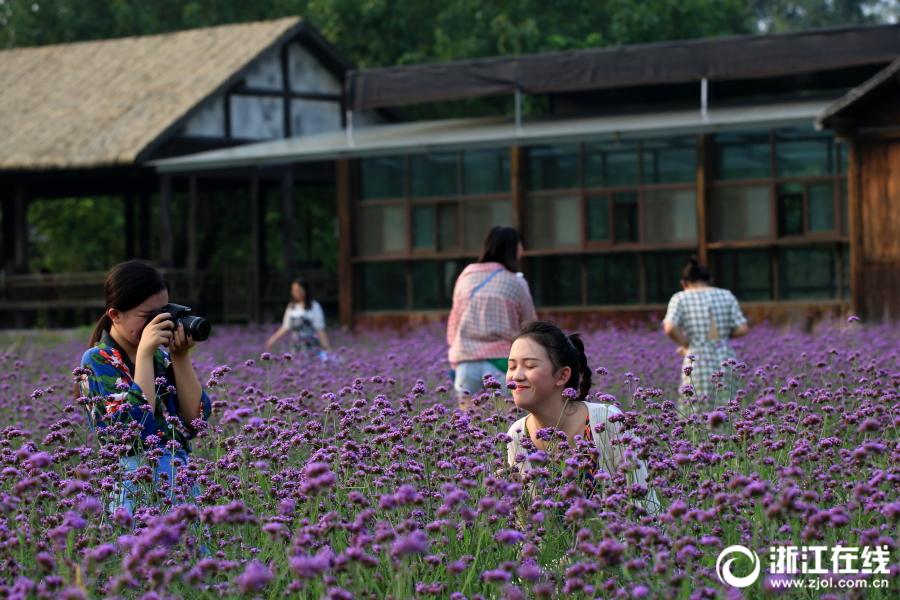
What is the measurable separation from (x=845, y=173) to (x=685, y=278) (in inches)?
365

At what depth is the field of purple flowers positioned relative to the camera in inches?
115

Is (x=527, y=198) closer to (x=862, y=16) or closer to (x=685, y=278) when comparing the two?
(x=685, y=278)

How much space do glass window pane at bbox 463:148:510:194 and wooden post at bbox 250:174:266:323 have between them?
208 inches

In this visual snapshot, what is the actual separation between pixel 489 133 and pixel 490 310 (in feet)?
38.3

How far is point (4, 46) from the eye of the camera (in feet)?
115

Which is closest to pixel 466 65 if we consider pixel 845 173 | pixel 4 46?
pixel 845 173

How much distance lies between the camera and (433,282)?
19.2m

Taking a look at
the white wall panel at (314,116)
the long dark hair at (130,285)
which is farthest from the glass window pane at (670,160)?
the long dark hair at (130,285)

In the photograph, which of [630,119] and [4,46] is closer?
[630,119]

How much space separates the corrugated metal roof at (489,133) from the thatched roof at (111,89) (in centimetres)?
131

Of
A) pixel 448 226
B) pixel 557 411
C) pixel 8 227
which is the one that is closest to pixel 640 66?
pixel 448 226

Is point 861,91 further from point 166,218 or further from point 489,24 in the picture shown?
point 489,24

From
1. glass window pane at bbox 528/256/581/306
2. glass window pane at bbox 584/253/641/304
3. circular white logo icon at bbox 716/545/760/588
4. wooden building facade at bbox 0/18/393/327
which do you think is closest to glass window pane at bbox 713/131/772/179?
glass window pane at bbox 584/253/641/304

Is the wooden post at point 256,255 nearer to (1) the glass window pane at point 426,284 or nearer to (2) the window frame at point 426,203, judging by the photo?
(2) the window frame at point 426,203
